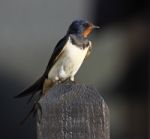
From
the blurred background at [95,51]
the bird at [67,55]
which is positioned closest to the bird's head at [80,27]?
the bird at [67,55]

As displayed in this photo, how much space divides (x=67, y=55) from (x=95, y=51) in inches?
11.6

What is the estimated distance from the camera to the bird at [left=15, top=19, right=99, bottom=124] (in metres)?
2.19

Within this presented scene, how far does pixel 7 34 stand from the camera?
2459mm

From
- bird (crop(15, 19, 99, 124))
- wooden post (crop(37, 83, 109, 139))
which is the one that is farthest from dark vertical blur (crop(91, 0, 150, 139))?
wooden post (crop(37, 83, 109, 139))

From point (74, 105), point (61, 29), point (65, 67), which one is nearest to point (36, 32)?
point (61, 29)

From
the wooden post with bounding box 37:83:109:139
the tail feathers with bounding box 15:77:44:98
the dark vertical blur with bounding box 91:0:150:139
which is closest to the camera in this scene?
the wooden post with bounding box 37:83:109:139

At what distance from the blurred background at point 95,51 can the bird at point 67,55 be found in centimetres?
20

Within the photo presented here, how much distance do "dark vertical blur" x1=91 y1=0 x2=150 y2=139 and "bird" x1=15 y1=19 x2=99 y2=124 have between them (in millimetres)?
248

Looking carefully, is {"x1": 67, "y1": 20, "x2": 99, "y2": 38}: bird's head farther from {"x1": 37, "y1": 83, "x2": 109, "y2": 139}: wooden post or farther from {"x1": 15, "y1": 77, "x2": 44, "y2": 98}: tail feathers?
{"x1": 37, "y1": 83, "x2": 109, "y2": 139}: wooden post

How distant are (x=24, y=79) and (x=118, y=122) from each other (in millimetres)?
482

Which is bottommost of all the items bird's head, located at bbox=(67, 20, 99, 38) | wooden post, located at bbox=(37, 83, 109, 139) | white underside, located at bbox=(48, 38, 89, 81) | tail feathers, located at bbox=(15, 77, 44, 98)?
tail feathers, located at bbox=(15, 77, 44, 98)

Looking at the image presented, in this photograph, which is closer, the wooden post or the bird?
the wooden post

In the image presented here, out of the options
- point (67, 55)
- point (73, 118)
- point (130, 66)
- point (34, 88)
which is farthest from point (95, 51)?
point (73, 118)

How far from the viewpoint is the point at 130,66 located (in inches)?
98.0
